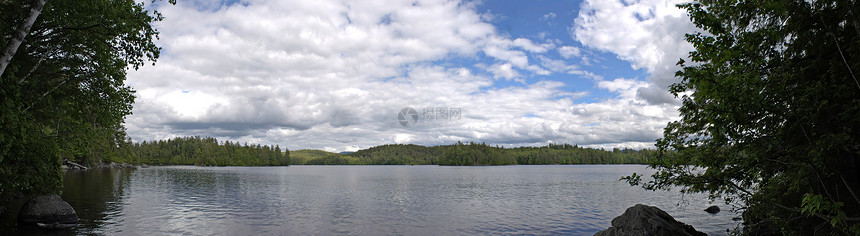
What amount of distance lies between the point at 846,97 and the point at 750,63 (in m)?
2.21

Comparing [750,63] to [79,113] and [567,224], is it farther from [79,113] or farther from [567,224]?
[79,113]

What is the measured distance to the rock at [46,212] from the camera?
26802 mm

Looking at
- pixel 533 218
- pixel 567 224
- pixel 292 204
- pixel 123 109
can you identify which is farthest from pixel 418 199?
pixel 123 109

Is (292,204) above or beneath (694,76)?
beneath

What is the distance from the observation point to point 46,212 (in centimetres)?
2717

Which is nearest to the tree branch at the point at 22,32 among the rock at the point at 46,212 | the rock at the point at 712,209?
the rock at the point at 46,212

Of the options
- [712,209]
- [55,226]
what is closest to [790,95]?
[712,209]

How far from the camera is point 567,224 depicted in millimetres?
32219

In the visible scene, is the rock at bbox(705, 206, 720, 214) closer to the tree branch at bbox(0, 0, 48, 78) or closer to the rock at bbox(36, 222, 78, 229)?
the tree branch at bbox(0, 0, 48, 78)

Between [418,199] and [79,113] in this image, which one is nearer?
[79,113]

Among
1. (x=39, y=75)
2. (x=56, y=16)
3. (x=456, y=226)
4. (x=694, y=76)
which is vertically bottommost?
(x=456, y=226)

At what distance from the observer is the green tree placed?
9750 millimetres

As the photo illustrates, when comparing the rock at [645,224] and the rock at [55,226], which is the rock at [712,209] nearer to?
the rock at [645,224]

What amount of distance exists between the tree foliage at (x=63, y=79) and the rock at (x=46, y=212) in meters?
2.97
